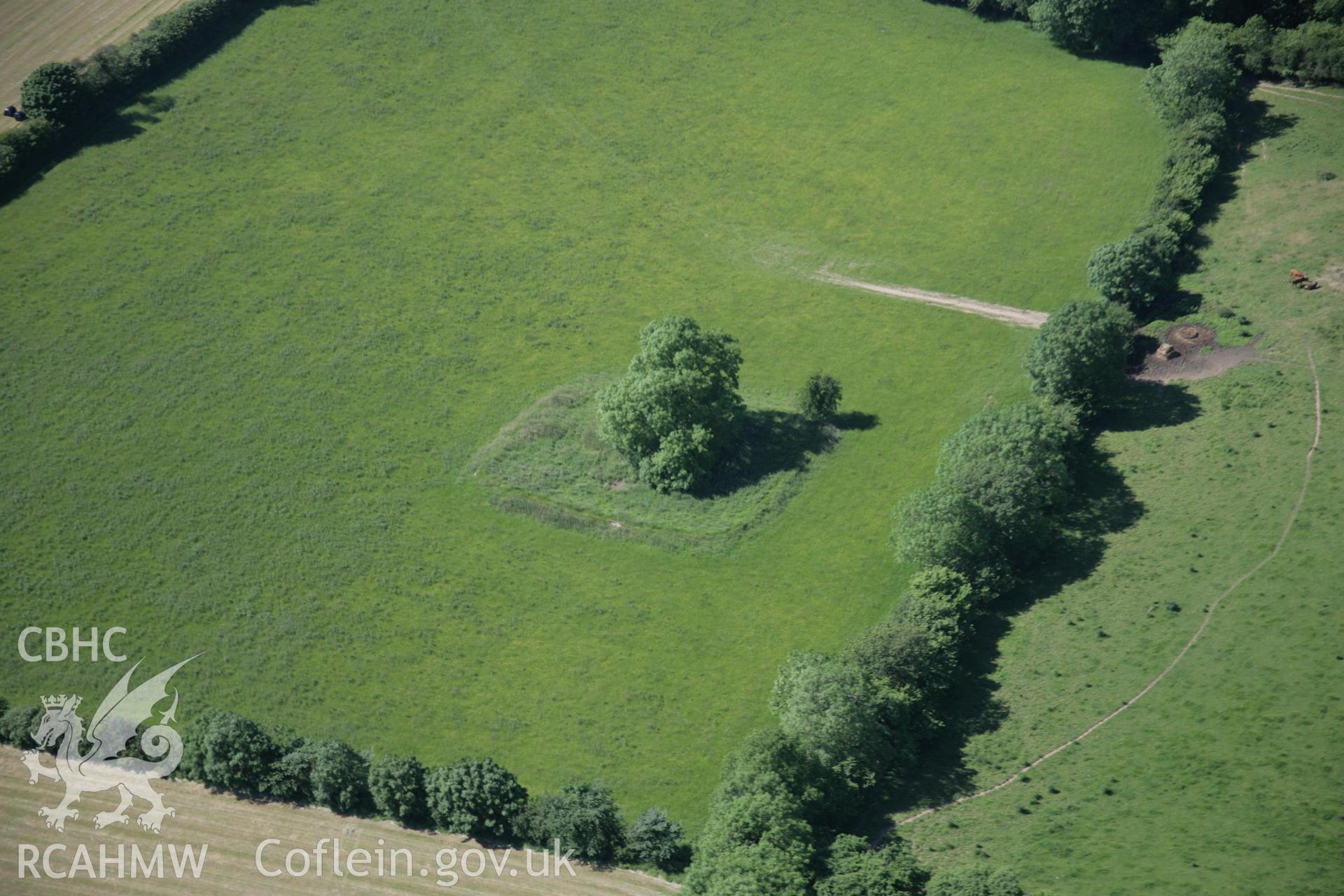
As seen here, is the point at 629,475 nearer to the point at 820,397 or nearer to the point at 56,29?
the point at 820,397

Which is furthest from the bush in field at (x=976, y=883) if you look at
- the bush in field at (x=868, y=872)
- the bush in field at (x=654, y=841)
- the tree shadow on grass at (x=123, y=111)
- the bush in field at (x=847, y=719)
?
the tree shadow on grass at (x=123, y=111)

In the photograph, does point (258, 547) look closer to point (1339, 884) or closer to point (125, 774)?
point (125, 774)

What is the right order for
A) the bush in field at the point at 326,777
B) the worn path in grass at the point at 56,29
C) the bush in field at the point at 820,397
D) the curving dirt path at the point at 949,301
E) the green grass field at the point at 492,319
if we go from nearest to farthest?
the bush in field at the point at 326,777 → the green grass field at the point at 492,319 → the bush in field at the point at 820,397 → the curving dirt path at the point at 949,301 → the worn path in grass at the point at 56,29

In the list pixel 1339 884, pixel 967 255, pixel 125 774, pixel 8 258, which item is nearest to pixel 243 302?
pixel 8 258

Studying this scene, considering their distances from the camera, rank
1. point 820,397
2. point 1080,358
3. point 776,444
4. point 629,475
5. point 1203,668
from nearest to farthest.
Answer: point 1203,668 → point 1080,358 → point 629,475 → point 776,444 → point 820,397

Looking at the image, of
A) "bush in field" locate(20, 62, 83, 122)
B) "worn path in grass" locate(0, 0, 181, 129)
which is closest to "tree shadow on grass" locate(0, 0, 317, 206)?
"bush in field" locate(20, 62, 83, 122)

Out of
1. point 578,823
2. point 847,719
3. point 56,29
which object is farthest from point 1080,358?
point 56,29

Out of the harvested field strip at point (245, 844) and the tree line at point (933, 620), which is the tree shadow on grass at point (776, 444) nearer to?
the tree line at point (933, 620)

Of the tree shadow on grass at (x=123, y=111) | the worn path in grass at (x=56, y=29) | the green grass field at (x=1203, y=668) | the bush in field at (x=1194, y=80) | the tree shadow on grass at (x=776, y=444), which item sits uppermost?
the worn path in grass at (x=56, y=29)
